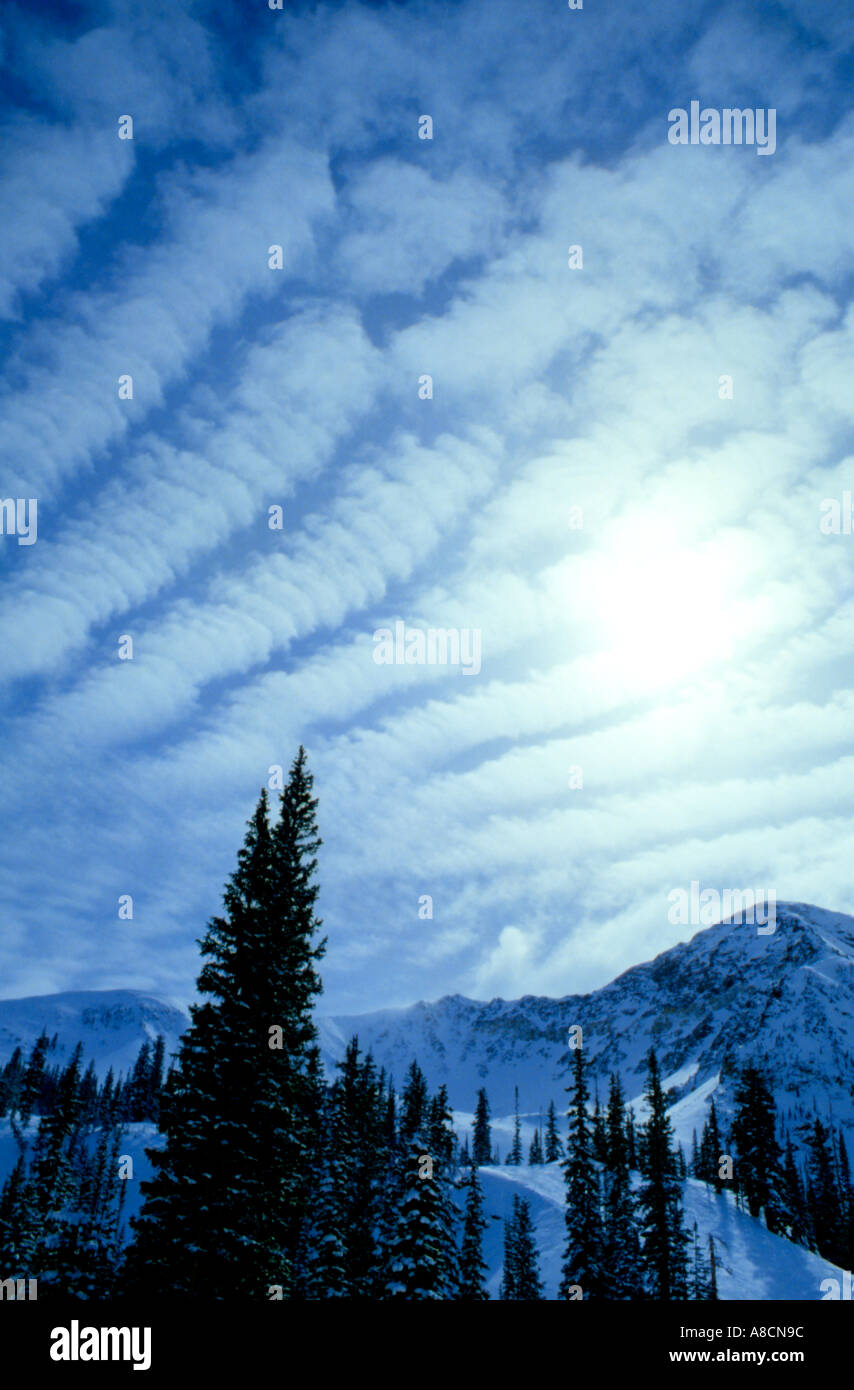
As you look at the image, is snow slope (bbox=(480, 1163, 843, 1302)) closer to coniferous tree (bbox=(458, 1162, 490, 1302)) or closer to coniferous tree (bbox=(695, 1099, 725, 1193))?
coniferous tree (bbox=(695, 1099, 725, 1193))

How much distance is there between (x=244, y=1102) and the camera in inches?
676

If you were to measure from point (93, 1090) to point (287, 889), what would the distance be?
176m

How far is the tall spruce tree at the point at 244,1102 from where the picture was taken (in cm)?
1580

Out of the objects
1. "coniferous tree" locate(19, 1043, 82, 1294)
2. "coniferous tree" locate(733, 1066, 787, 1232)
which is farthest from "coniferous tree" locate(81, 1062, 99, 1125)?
"coniferous tree" locate(733, 1066, 787, 1232)

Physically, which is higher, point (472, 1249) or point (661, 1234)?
point (661, 1234)

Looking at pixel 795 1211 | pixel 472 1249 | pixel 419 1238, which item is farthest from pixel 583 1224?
pixel 795 1211

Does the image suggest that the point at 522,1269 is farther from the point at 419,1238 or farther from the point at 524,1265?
the point at 419,1238

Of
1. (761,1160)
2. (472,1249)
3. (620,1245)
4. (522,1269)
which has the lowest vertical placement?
(522,1269)

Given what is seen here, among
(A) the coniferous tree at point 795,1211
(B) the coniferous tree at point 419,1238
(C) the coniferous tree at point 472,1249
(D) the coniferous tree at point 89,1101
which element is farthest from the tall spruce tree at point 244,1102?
(D) the coniferous tree at point 89,1101

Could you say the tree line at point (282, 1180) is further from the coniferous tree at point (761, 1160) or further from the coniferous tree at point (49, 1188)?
the coniferous tree at point (761, 1160)

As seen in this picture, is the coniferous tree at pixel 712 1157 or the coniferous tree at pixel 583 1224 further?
the coniferous tree at pixel 712 1157
